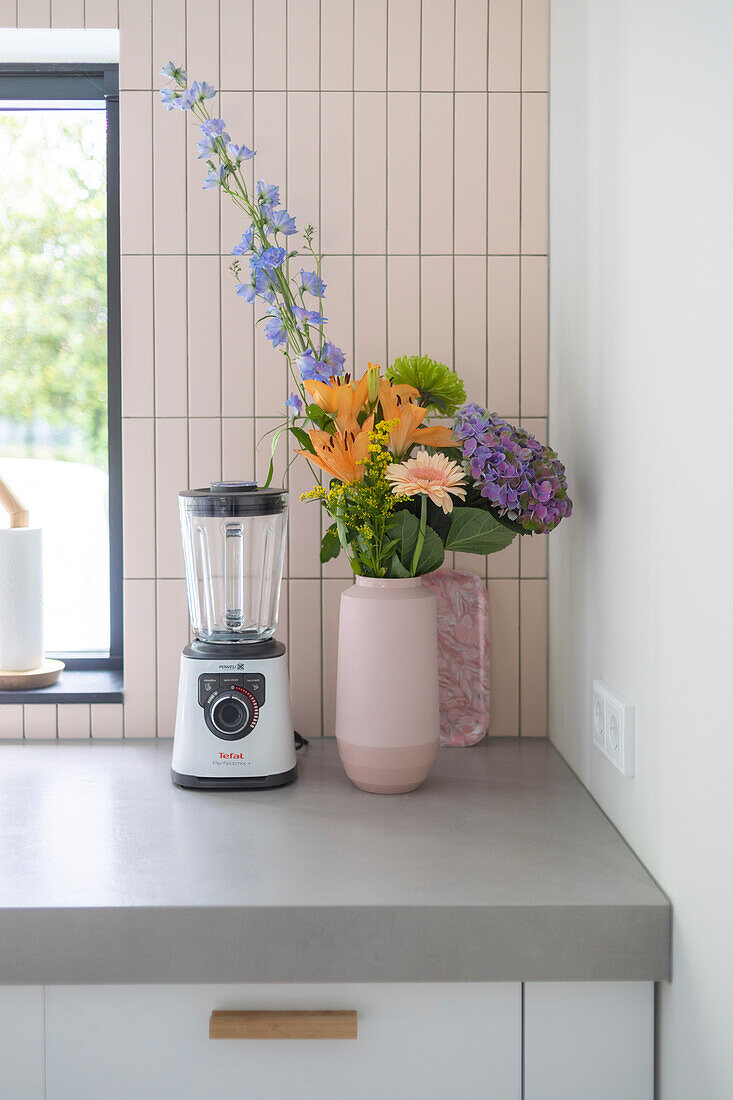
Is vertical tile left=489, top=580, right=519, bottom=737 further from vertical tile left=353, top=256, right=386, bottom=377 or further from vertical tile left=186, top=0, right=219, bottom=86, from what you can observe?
vertical tile left=186, top=0, right=219, bottom=86

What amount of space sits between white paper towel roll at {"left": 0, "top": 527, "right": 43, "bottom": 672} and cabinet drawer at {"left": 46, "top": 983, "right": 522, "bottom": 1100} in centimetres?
70

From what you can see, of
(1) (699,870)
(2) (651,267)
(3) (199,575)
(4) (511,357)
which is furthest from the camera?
(4) (511,357)

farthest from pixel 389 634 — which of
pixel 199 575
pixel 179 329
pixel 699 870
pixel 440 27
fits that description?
pixel 440 27

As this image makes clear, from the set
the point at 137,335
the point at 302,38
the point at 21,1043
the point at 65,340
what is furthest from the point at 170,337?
the point at 21,1043

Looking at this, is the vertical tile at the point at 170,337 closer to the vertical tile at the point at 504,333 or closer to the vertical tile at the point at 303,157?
the vertical tile at the point at 303,157

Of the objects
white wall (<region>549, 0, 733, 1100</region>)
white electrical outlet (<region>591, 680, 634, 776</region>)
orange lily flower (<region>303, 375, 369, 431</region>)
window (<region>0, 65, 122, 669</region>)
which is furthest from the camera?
window (<region>0, 65, 122, 669</region>)

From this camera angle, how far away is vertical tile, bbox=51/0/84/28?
146 cm

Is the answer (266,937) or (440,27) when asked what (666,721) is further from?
(440,27)

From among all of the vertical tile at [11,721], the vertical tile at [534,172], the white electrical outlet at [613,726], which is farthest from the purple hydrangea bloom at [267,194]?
the vertical tile at [11,721]

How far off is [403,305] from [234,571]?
0.49 m

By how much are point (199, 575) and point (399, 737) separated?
1.28 feet

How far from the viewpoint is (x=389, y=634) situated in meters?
1.20

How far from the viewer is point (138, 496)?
59.0 inches

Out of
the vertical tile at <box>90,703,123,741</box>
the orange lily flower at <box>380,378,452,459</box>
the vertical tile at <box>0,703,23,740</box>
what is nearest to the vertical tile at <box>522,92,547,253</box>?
the orange lily flower at <box>380,378,452,459</box>
